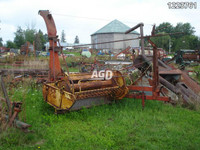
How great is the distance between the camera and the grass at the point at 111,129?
12.7 ft

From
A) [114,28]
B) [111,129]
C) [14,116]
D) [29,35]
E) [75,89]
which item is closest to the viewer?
[14,116]

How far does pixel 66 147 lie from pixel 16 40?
60.1 m

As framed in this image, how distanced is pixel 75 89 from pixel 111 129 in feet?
5.38

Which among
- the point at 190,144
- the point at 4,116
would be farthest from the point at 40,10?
the point at 190,144

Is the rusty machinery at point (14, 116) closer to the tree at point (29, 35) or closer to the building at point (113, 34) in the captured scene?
the building at point (113, 34)

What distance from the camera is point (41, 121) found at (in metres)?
5.05

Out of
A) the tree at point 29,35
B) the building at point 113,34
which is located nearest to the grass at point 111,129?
the building at point 113,34

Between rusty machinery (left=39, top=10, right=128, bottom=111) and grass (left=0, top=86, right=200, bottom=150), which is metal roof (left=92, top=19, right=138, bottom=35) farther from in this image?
grass (left=0, top=86, right=200, bottom=150)

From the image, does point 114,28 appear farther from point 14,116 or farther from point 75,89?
point 14,116

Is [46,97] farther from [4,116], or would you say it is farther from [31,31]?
[31,31]

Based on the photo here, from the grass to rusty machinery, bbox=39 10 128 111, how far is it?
0.30 metres

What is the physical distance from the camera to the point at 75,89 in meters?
5.59

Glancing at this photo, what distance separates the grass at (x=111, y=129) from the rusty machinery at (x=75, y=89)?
30 cm

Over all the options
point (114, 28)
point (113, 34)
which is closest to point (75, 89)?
point (113, 34)
